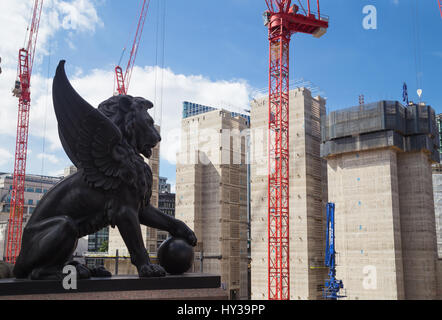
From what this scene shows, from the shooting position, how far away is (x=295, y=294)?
29406 millimetres

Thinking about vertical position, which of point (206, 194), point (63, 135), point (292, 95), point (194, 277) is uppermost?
point (292, 95)

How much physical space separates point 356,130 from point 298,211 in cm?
691

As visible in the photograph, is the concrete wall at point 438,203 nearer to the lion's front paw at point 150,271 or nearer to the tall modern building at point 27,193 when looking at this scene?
the lion's front paw at point 150,271

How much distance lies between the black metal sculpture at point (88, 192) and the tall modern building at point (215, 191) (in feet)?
108

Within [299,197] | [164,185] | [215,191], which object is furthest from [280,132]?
[164,185]

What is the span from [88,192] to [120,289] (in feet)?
3.91

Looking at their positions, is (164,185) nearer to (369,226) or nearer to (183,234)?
(369,226)

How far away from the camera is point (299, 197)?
30484 mm

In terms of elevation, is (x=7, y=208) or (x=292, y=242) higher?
(x=7, y=208)

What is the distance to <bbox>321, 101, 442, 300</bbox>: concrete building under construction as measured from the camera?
25.8 m

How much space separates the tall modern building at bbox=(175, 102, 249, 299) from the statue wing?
1307 inches

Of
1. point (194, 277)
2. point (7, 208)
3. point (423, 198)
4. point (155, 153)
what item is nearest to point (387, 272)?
point (423, 198)
